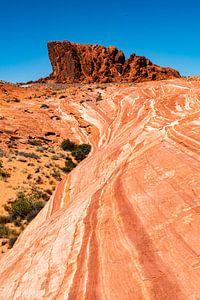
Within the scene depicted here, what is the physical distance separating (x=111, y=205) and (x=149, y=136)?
→ 5.37m

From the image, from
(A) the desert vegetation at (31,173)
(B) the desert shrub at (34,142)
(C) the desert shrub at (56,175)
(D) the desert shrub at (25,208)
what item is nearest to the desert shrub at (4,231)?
(A) the desert vegetation at (31,173)

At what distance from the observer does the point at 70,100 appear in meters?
49.1

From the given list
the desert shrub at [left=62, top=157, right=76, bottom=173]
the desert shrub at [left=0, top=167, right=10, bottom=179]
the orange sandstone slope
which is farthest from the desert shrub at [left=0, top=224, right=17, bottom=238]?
the desert shrub at [left=62, top=157, right=76, bottom=173]

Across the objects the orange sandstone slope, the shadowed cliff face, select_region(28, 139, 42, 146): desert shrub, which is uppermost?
the shadowed cliff face

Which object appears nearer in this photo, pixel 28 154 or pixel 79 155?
pixel 28 154

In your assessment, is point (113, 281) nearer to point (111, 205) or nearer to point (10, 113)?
point (111, 205)

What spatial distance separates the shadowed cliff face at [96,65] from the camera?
97.0 meters

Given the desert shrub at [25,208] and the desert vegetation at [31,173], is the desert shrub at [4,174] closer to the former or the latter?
the desert vegetation at [31,173]

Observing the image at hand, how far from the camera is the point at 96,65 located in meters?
99.3

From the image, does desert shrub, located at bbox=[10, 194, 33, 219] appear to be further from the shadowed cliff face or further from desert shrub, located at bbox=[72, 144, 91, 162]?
the shadowed cliff face

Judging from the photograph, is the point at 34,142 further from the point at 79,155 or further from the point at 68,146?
the point at 79,155

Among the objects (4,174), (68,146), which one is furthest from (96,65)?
(4,174)

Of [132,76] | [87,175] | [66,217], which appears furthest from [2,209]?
[132,76]

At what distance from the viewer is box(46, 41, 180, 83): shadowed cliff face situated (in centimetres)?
9700
